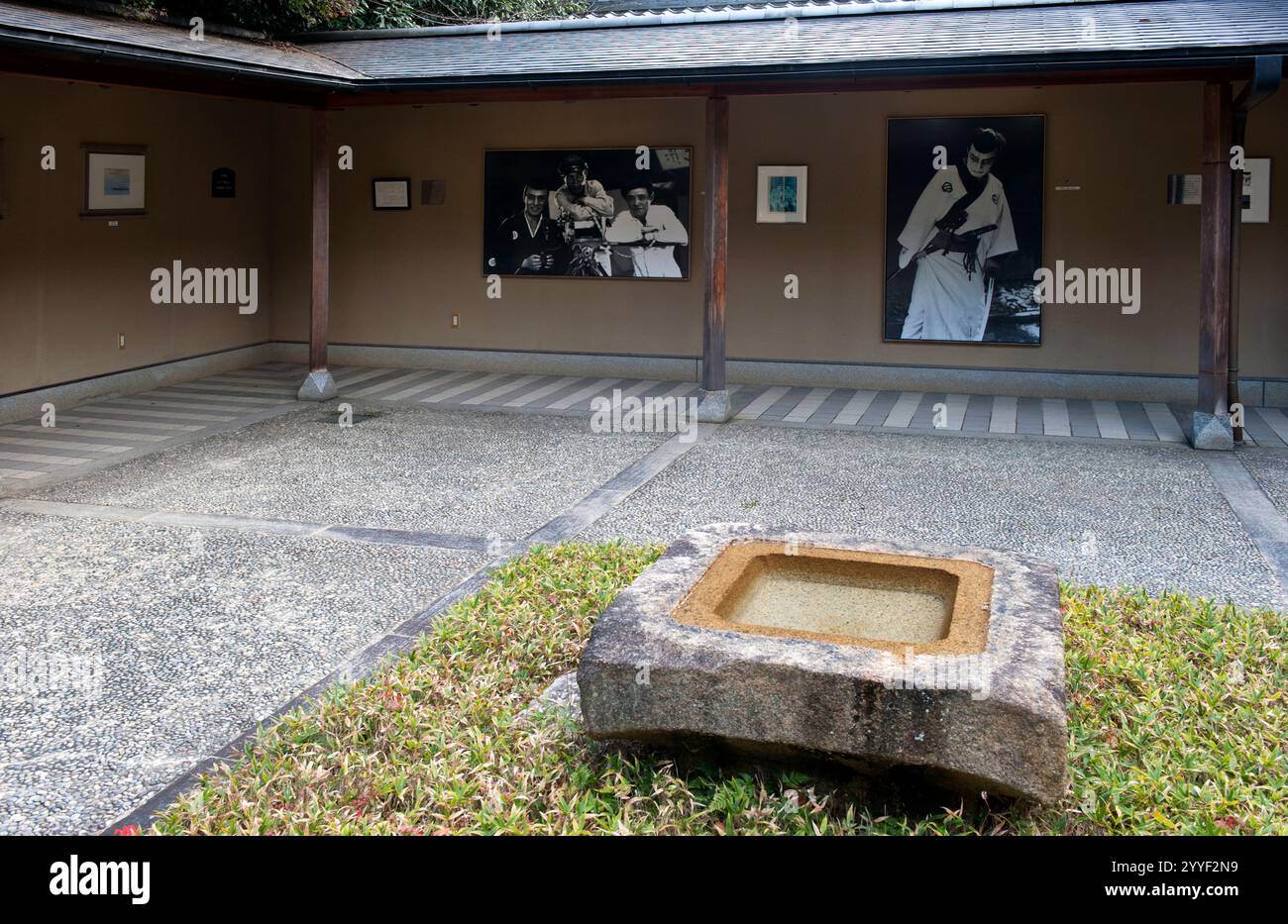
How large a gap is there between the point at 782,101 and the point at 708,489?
5557 mm

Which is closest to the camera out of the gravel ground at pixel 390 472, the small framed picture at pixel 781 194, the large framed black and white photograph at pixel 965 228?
the gravel ground at pixel 390 472

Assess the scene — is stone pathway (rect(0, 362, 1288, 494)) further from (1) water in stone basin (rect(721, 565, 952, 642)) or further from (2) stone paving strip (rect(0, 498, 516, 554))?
(1) water in stone basin (rect(721, 565, 952, 642))

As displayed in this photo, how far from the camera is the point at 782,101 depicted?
12617 mm

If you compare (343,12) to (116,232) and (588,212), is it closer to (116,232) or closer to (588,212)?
(588,212)

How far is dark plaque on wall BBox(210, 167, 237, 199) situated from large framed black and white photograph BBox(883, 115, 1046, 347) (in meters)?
6.97

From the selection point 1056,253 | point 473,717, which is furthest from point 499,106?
point 473,717

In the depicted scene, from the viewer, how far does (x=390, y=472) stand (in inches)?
360

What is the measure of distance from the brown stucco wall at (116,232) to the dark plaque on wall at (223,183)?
7 cm

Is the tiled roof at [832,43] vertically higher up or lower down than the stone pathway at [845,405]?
higher up

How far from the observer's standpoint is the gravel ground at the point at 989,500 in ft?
22.7

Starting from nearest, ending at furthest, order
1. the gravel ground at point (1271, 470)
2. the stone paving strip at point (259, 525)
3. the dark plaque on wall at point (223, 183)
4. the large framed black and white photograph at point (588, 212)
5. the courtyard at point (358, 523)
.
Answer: the courtyard at point (358, 523) → the stone paving strip at point (259, 525) → the gravel ground at point (1271, 470) → the large framed black and white photograph at point (588, 212) → the dark plaque on wall at point (223, 183)

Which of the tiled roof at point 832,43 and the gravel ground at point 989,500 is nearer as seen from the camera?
the gravel ground at point 989,500

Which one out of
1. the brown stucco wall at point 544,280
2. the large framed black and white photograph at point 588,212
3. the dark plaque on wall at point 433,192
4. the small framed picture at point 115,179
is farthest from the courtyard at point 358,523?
the dark plaque on wall at point 433,192

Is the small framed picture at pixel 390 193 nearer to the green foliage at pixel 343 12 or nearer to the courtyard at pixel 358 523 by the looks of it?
the green foliage at pixel 343 12
